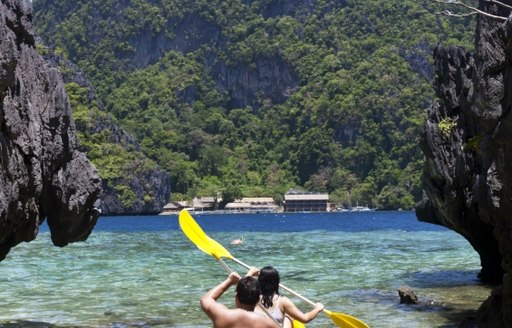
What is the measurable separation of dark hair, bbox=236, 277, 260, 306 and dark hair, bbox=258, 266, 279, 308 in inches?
28.7

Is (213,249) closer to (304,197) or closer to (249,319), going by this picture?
(249,319)

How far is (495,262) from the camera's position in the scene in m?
22.5

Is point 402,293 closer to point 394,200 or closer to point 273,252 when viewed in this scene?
point 273,252

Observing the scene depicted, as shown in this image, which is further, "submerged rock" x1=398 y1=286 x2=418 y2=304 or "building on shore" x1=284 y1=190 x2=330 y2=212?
"building on shore" x1=284 y1=190 x2=330 y2=212

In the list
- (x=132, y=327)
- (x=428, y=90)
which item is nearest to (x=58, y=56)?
(x=428, y=90)

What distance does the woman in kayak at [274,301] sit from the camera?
27.5 feet

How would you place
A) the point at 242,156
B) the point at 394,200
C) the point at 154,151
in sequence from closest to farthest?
the point at 394,200, the point at 154,151, the point at 242,156

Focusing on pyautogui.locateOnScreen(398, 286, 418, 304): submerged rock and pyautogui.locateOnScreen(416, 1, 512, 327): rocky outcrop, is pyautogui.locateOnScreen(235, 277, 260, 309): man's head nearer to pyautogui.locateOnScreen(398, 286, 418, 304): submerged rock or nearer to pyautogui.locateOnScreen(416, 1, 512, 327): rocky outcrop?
pyautogui.locateOnScreen(416, 1, 512, 327): rocky outcrop

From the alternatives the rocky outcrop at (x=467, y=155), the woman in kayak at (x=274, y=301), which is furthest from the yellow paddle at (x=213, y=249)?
the rocky outcrop at (x=467, y=155)

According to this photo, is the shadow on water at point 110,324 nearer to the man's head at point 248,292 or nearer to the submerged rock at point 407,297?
the submerged rock at point 407,297

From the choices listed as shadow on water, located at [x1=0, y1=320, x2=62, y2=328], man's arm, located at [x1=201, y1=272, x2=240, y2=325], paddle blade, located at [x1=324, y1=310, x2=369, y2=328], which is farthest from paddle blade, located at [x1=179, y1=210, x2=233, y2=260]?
shadow on water, located at [x1=0, y1=320, x2=62, y2=328]

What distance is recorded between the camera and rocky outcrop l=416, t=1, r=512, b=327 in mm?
13711

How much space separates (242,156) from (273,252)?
497 ft

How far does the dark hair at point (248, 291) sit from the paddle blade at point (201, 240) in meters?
2.93
